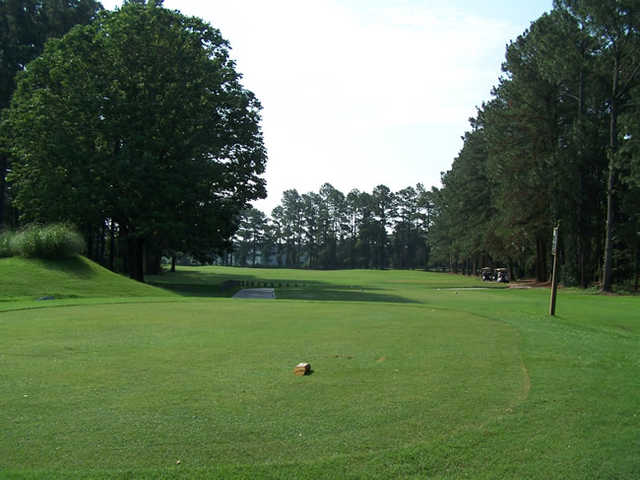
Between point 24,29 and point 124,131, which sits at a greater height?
point 24,29

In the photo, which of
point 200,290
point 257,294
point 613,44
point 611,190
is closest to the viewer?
point 257,294

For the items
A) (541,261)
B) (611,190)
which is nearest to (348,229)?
(541,261)

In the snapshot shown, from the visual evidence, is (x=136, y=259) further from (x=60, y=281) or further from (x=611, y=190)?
(x=611, y=190)

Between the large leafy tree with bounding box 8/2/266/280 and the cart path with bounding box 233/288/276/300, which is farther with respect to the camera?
the large leafy tree with bounding box 8/2/266/280

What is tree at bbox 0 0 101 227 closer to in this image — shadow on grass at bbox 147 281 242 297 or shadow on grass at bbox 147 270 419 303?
shadow on grass at bbox 147 281 242 297

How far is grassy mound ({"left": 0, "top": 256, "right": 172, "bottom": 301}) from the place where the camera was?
2105 centimetres

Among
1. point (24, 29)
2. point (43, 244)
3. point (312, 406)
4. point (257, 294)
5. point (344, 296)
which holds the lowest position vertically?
point (257, 294)

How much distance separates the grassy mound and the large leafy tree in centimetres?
759

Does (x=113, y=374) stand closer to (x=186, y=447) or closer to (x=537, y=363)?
(x=186, y=447)

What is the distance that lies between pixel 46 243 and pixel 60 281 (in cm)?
337

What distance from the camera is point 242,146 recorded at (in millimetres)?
40469

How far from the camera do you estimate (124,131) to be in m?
34.1

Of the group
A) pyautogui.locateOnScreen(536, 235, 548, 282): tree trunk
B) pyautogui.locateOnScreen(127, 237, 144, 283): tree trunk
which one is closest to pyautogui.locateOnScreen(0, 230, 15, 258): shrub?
pyautogui.locateOnScreen(127, 237, 144, 283): tree trunk

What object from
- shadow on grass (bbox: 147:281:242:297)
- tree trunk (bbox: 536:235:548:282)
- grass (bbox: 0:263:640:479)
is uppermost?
tree trunk (bbox: 536:235:548:282)
